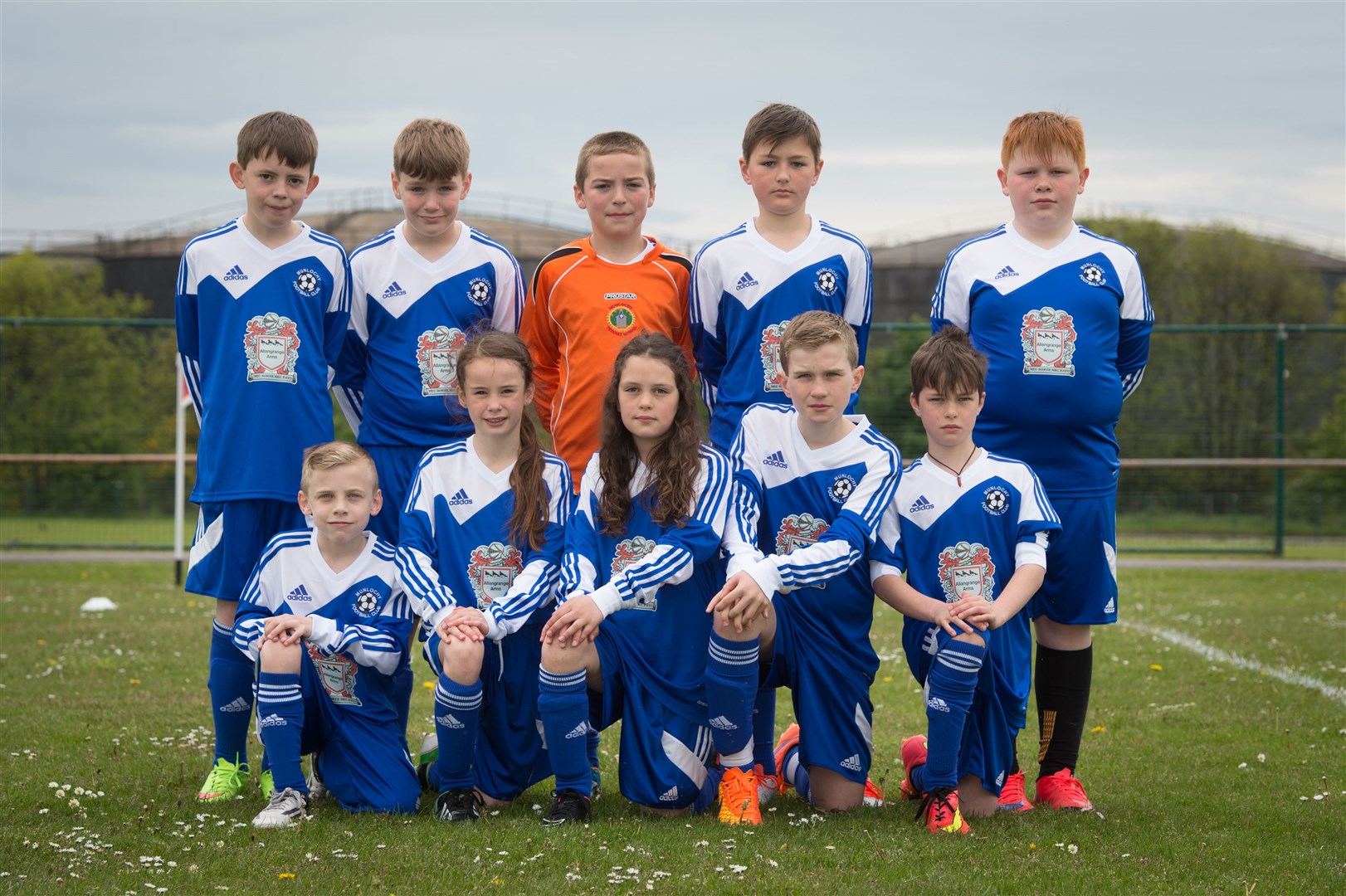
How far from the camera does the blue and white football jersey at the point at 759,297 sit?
4320 mm

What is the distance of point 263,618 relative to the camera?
3.95 metres

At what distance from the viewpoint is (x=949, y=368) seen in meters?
3.86

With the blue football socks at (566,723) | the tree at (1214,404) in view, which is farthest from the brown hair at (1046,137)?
the tree at (1214,404)

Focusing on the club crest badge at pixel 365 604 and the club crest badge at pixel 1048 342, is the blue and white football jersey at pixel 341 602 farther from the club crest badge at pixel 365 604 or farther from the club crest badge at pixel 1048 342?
the club crest badge at pixel 1048 342

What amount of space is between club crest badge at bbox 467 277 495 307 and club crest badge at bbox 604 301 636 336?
1.50ft

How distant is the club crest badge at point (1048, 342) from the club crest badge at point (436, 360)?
1.96 metres

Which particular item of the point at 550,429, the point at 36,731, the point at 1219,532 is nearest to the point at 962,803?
the point at 550,429

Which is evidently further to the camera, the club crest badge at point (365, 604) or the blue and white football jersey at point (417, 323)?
the blue and white football jersey at point (417, 323)

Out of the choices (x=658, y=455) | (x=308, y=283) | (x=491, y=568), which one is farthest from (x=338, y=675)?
(x=308, y=283)

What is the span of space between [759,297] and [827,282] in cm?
25

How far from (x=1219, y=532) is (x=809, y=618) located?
39.4 feet

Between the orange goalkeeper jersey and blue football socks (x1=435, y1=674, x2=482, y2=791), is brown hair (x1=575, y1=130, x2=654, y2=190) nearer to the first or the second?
the orange goalkeeper jersey

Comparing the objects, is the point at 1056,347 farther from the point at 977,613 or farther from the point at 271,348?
the point at 271,348

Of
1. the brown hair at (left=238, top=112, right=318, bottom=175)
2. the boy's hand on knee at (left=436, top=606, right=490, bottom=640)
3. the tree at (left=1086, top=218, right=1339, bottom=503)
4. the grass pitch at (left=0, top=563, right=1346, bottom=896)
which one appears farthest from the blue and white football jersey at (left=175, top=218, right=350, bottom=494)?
the tree at (left=1086, top=218, right=1339, bottom=503)
